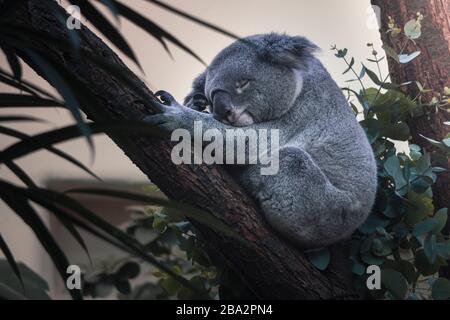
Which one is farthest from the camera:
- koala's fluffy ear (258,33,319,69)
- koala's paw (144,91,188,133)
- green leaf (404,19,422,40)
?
green leaf (404,19,422,40)

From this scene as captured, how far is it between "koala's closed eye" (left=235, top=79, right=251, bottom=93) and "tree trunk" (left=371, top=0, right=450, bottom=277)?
84 cm

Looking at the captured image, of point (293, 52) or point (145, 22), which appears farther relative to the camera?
point (293, 52)

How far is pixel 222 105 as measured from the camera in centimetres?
280

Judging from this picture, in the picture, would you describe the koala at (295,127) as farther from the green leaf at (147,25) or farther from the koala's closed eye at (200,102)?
the green leaf at (147,25)

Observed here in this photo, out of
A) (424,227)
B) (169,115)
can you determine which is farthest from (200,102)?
(424,227)

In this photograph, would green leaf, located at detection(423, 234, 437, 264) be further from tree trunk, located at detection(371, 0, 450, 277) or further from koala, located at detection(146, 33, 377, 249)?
tree trunk, located at detection(371, 0, 450, 277)

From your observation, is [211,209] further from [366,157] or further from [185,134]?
[366,157]

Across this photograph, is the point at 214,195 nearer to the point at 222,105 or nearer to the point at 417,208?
the point at 222,105

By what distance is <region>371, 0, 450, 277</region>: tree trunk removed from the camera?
304 centimetres

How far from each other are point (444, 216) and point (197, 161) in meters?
1.09

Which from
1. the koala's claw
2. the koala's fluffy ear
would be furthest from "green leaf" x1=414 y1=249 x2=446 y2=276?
the koala's claw

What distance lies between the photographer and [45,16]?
87.3 inches

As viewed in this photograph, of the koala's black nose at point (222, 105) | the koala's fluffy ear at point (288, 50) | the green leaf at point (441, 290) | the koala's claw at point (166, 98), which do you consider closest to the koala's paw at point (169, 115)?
the koala's claw at point (166, 98)
